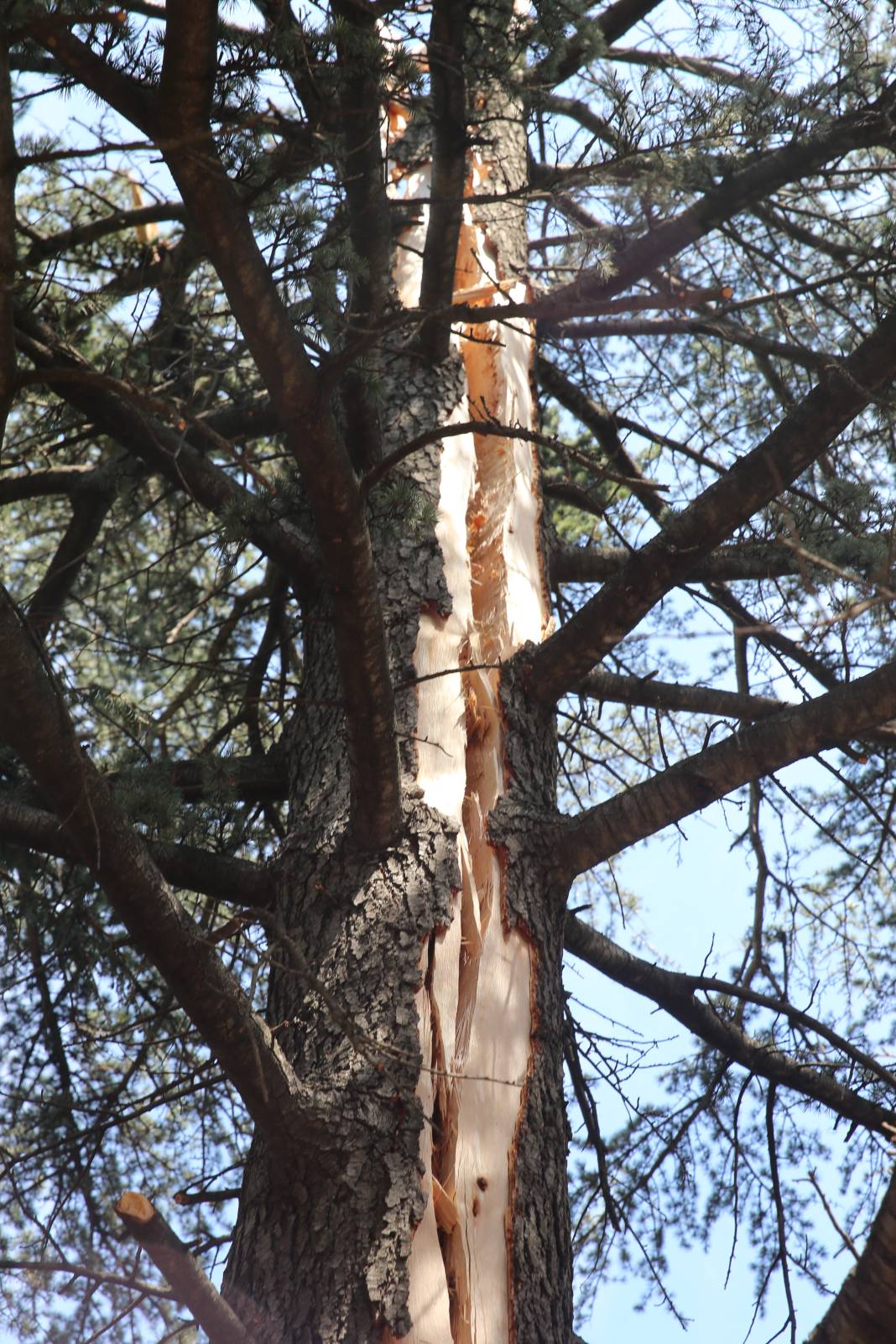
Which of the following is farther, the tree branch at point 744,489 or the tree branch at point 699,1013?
the tree branch at point 699,1013

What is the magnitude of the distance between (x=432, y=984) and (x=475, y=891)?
10.3 inches

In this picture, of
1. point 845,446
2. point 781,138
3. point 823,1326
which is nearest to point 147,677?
point 845,446

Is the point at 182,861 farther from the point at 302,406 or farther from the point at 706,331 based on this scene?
the point at 706,331

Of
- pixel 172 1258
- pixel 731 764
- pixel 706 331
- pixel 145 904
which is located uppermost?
pixel 706 331

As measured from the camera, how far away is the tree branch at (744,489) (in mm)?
2250

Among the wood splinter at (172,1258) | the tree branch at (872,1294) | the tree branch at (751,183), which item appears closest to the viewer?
the tree branch at (872,1294)

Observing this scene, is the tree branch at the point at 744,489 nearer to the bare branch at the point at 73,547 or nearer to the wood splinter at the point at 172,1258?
the wood splinter at the point at 172,1258

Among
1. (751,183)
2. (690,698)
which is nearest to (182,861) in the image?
(690,698)

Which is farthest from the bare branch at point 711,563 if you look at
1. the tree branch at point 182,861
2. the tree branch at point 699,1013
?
the tree branch at point 182,861

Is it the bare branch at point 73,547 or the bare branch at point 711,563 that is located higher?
the bare branch at point 73,547

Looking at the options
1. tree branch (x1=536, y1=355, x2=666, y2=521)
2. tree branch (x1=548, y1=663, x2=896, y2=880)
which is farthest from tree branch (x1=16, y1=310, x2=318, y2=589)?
tree branch (x1=536, y1=355, x2=666, y2=521)

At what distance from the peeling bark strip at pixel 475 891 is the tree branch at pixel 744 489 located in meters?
0.36

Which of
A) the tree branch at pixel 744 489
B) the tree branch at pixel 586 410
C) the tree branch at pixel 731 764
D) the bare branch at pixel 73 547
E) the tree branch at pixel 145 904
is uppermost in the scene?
the tree branch at pixel 586 410

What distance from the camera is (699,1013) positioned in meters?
2.88
